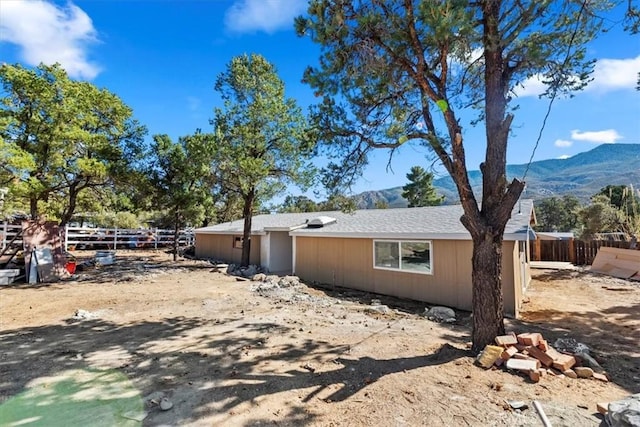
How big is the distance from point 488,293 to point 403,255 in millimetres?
5435

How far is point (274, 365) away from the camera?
4383mm

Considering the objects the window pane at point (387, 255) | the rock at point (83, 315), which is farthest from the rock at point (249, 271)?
the rock at point (83, 315)

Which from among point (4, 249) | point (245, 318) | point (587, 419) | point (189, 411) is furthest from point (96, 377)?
point (4, 249)

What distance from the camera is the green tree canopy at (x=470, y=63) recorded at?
463 centimetres

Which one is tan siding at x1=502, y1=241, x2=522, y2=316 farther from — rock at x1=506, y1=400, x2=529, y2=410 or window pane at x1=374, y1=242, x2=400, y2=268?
rock at x1=506, y1=400, x2=529, y2=410

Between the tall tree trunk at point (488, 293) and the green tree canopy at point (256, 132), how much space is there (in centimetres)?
928

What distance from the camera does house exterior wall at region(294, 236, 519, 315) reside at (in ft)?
28.1

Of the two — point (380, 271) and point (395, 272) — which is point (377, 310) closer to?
point (395, 272)

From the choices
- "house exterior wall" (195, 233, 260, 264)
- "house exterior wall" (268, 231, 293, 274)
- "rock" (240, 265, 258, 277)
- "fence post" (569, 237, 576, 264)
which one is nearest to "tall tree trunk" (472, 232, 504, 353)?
"rock" (240, 265, 258, 277)

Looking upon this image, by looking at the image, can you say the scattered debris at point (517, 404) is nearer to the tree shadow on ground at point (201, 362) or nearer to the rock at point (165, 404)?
the tree shadow on ground at point (201, 362)

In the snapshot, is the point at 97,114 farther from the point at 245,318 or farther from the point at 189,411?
the point at 189,411

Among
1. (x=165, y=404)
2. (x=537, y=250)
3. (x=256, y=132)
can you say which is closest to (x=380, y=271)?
(x=256, y=132)

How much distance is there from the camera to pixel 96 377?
4.00 meters

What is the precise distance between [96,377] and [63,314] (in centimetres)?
440
